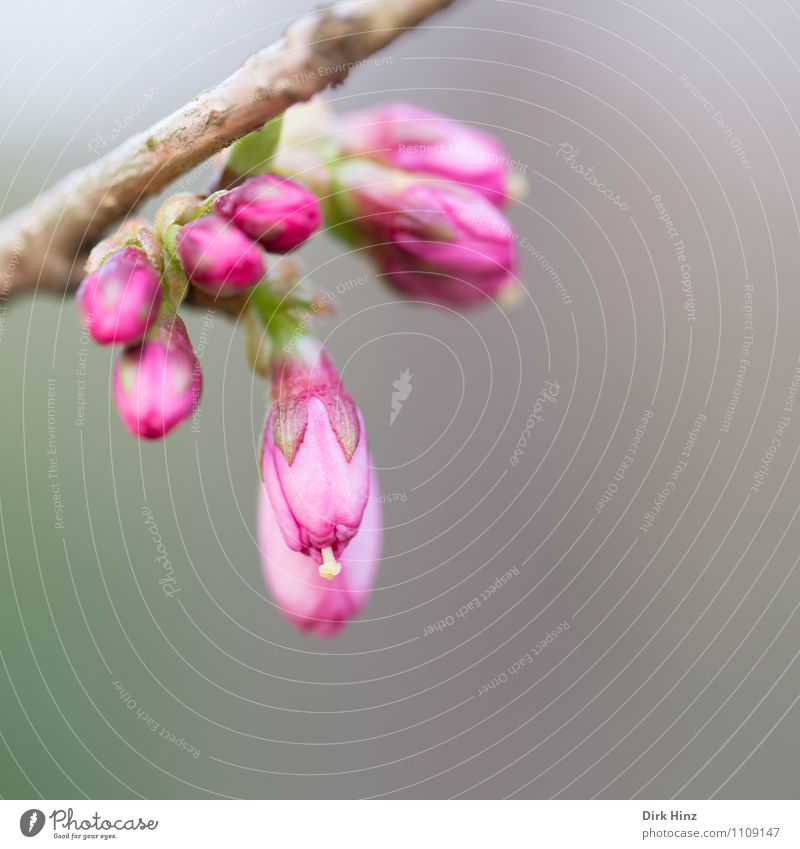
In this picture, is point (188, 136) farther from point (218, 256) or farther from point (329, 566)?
point (329, 566)

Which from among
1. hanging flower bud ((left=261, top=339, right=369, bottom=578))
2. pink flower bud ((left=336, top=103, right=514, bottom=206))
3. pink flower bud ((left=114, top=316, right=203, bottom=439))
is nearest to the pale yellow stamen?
hanging flower bud ((left=261, top=339, right=369, bottom=578))

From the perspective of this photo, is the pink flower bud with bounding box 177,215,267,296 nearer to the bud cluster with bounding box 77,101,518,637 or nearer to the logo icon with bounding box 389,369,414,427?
the bud cluster with bounding box 77,101,518,637

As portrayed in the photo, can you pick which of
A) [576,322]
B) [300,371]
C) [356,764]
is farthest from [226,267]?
[356,764]

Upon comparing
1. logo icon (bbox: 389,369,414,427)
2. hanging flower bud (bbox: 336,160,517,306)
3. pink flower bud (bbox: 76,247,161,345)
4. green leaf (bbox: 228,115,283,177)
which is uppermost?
green leaf (bbox: 228,115,283,177)
